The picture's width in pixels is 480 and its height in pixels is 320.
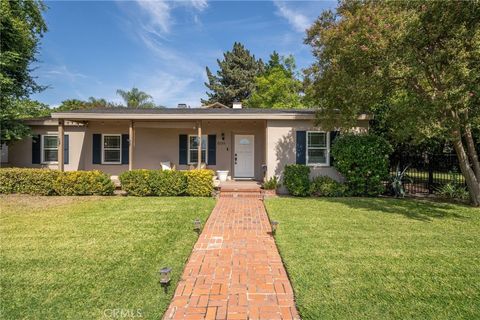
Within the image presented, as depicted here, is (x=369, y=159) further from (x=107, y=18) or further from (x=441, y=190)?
(x=107, y=18)

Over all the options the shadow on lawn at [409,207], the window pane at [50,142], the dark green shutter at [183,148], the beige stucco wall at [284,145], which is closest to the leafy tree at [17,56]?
the window pane at [50,142]

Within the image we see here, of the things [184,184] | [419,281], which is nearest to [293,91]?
[184,184]

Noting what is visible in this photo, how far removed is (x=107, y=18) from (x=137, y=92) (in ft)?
101

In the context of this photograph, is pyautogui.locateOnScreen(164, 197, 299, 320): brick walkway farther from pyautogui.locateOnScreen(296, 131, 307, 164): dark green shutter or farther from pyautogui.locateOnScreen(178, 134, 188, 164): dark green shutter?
pyautogui.locateOnScreen(178, 134, 188, 164): dark green shutter

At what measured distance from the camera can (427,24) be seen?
6980 millimetres

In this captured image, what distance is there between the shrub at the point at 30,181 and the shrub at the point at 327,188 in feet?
30.4

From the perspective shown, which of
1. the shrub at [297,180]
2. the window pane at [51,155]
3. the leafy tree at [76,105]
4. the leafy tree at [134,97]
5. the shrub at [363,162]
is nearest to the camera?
the shrub at [363,162]

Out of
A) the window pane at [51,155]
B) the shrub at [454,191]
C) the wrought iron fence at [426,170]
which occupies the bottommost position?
the shrub at [454,191]

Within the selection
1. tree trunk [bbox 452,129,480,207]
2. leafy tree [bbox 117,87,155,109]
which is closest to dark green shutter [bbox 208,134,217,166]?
tree trunk [bbox 452,129,480,207]

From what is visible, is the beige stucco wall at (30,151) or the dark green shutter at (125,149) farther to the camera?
the dark green shutter at (125,149)

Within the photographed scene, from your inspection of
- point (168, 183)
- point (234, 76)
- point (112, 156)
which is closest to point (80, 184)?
point (168, 183)

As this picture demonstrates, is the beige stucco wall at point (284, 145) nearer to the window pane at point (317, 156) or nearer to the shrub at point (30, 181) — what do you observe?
the window pane at point (317, 156)

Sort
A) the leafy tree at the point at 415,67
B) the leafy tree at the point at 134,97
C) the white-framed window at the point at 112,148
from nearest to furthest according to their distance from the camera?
the leafy tree at the point at 415,67, the white-framed window at the point at 112,148, the leafy tree at the point at 134,97

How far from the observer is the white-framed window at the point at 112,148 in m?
12.9
